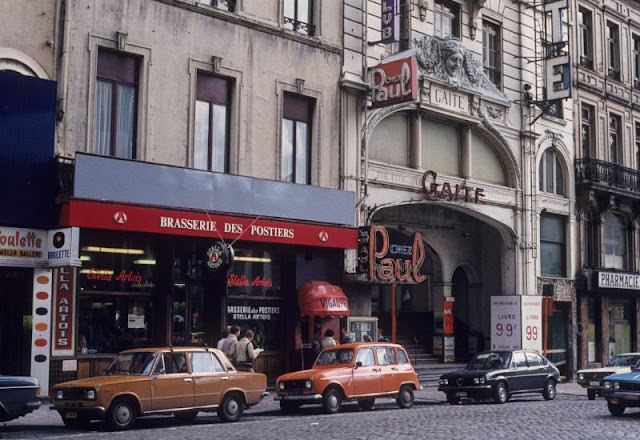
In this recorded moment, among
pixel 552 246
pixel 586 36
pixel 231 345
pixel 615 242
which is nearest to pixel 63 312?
pixel 231 345

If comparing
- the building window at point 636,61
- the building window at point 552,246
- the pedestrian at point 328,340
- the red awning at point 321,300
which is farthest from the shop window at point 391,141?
the building window at point 636,61

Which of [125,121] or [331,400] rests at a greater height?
[125,121]

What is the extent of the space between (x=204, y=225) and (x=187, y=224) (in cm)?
51

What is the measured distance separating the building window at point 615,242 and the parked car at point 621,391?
1810 centimetres

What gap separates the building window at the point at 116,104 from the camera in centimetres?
2164

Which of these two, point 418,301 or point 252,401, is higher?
point 418,301

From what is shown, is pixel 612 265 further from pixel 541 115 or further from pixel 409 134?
pixel 409 134

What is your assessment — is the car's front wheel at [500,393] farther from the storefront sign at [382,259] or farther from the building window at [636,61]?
the building window at [636,61]

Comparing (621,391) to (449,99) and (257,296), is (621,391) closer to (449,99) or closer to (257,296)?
(257,296)

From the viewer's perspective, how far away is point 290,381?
64.0ft

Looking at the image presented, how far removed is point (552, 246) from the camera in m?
34.3

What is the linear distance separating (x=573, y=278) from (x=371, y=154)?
1125cm

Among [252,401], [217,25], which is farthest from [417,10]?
[252,401]

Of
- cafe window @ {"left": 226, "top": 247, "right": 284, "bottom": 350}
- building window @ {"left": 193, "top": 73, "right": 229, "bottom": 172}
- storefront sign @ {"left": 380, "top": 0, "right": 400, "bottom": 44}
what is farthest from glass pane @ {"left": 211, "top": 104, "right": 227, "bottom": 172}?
storefront sign @ {"left": 380, "top": 0, "right": 400, "bottom": 44}
